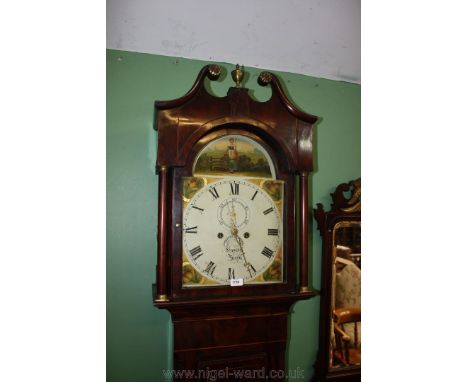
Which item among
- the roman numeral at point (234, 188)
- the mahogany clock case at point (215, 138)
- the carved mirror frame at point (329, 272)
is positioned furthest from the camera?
the carved mirror frame at point (329, 272)

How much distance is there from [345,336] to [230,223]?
2.67 ft

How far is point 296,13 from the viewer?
4.29ft

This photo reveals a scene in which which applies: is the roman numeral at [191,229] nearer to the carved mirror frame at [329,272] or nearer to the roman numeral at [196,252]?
the roman numeral at [196,252]

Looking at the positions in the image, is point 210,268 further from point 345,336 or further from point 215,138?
point 345,336

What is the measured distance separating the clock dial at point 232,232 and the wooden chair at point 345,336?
18.0 inches

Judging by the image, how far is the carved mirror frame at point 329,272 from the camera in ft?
4.69

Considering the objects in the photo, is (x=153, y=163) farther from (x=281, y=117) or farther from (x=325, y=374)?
(x=325, y=374)

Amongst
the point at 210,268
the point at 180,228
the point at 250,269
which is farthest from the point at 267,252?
the point at 180,228

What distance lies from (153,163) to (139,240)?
341 mm

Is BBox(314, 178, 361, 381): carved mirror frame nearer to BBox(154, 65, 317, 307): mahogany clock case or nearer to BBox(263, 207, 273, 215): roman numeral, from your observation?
BBox(154, 65, 317, 307): mahogany clock case

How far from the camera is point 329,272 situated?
4.73 ft

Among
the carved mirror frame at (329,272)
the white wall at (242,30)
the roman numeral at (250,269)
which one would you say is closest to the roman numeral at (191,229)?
the roman numeral at (250,269)

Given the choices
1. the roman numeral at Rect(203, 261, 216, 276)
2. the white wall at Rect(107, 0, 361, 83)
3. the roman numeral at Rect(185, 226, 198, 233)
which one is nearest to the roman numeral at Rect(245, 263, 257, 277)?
the roman numeral at Rect(203, 261, 216, 276)
